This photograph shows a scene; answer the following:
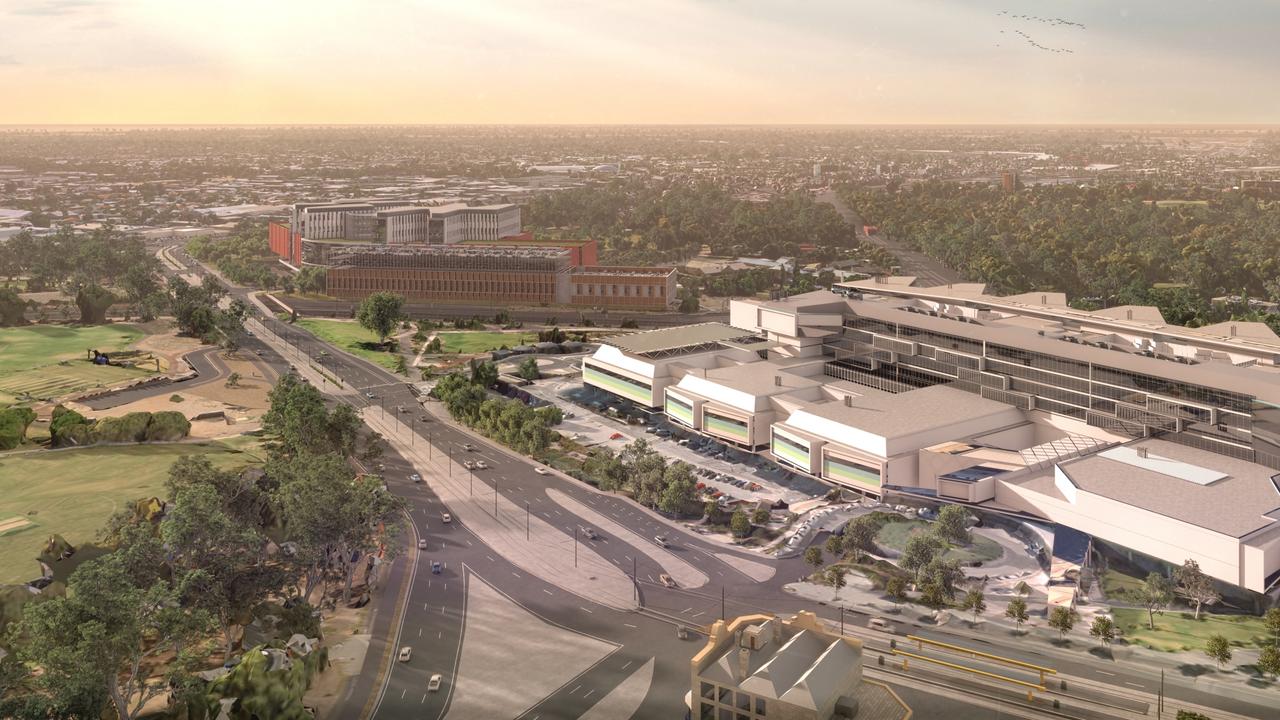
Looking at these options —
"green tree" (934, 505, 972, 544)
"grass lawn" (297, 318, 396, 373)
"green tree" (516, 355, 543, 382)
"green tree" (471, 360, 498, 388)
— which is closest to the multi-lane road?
"green tree" (934, 505, 972, 544)

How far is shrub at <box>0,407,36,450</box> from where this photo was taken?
105188 millimetres

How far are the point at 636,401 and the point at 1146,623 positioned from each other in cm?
6319

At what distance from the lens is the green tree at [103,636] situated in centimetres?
5272

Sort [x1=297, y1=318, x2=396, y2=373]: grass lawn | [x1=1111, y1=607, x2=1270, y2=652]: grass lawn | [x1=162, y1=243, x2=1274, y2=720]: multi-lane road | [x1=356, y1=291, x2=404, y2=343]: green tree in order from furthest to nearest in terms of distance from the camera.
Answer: [x1=356, y1=291, x2=404, y2=343]: green tree → [x1=297, y1=318, x2=396, y2=373]: grass lawn → [x1=1111, y1=607, x2=1270, y2=652]: grass lawn → [x1=162, y1=243, x2=1274, y2=720]: multi-lane road

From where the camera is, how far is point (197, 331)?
525 feet

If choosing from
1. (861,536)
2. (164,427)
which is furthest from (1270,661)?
(164,427)

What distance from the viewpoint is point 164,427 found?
10875 centimetres

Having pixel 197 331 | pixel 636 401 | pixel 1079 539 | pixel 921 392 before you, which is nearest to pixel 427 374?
pixel 636 401

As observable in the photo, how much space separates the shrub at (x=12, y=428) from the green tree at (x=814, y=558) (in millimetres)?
78604

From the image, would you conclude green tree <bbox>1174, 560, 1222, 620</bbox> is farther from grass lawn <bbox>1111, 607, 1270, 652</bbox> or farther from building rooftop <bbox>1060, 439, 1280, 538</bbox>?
building rooftop <bbox>1060, 439, 1280, 538</bbox>

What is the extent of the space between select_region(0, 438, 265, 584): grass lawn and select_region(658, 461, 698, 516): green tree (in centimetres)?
4012

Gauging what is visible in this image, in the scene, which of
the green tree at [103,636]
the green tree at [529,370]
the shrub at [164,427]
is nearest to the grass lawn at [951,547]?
the green tree at [103,636]

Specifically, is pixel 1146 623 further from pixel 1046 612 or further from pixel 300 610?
pixel 300 610

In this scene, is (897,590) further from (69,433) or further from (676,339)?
(69,433)
